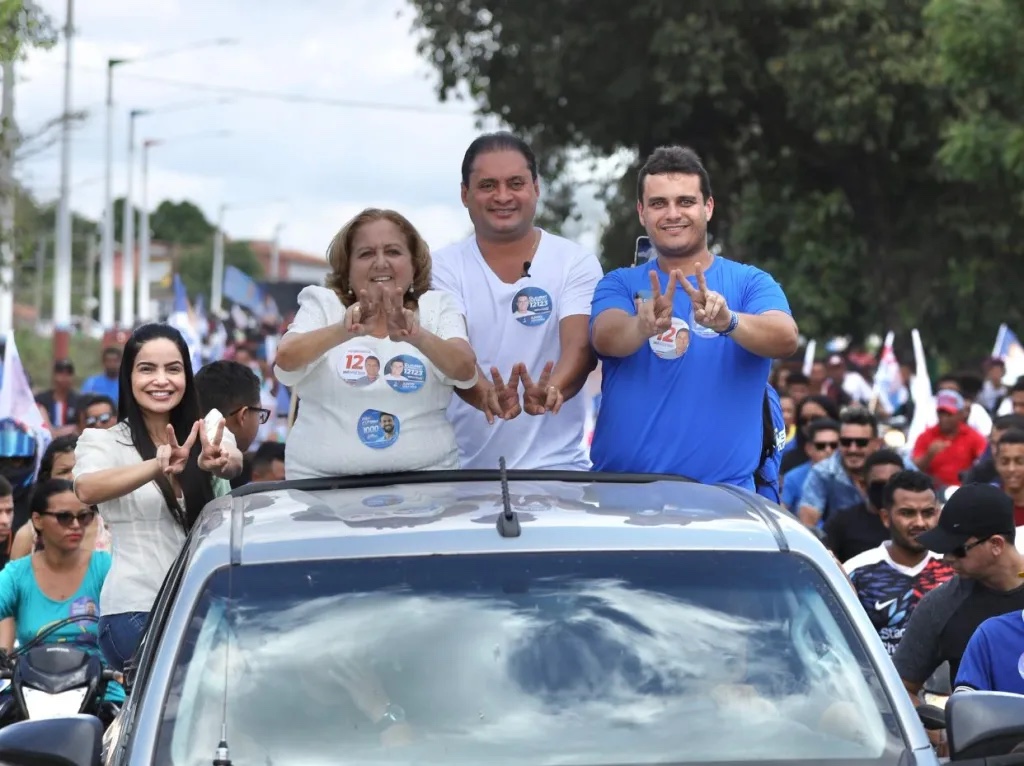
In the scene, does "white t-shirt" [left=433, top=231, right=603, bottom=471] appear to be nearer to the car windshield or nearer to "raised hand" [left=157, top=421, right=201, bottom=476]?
"raised hand" [left=157, top=421, right=201, bottom=476]

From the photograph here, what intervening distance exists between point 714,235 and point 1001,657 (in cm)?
3525

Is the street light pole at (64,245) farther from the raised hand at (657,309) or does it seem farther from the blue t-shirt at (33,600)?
the raised hand at (657,309)

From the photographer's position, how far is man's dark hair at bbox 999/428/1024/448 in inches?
423

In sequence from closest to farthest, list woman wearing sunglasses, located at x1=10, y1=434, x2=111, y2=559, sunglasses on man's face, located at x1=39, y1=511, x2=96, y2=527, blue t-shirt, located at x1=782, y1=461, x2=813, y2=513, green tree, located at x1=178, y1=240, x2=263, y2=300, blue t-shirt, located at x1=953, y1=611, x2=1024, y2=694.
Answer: blue t-shirt, located at x1=953, y1=611, x2=1024, y2=694
sunglasses on man's face, located at x1=39, y1=511, x2=96, y2=527
woman wearing sunglasses, located at x1=10, y1=434, x2=111, y2=559
blue t-shirt, located at x1=782, y1=461, x2=813, y2=513
green tree, located at x1=178, y1=240, x2=263, y2=300

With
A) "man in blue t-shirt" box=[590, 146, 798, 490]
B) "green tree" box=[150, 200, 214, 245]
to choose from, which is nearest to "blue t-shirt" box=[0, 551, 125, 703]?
"man in blue t-shirt" box=[590, 146, 798, 490]

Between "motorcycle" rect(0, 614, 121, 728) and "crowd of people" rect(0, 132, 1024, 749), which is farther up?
"crowd of people" rect(0, 132, 1024, 749)

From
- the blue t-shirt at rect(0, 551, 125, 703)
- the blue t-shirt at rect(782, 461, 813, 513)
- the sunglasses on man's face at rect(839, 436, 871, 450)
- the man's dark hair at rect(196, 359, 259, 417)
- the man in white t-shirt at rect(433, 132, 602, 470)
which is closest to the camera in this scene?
the man in white t-shirt at rect(433, 132, 602, 470)

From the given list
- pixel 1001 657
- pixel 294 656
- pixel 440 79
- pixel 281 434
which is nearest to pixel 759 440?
pixel 1001 657

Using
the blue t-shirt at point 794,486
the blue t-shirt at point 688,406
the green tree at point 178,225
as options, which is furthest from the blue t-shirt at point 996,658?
the green tree at point 178,225

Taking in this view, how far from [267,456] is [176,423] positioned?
5.70m

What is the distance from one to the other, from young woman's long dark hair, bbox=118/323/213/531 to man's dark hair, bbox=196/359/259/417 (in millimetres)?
1777

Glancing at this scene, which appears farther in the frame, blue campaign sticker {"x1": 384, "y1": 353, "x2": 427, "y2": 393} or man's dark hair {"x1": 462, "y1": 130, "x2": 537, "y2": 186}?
man's dark hair {"x1": 462, "y1": 130, "x2": 537, "y2": 186}

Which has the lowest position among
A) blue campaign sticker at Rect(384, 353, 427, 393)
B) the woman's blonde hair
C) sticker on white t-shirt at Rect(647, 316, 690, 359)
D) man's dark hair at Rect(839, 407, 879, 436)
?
man's dark hair at Rect(839, 407, 879, 436)

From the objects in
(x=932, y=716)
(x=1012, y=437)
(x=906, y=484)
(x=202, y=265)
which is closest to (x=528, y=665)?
(x=932, y=716)
